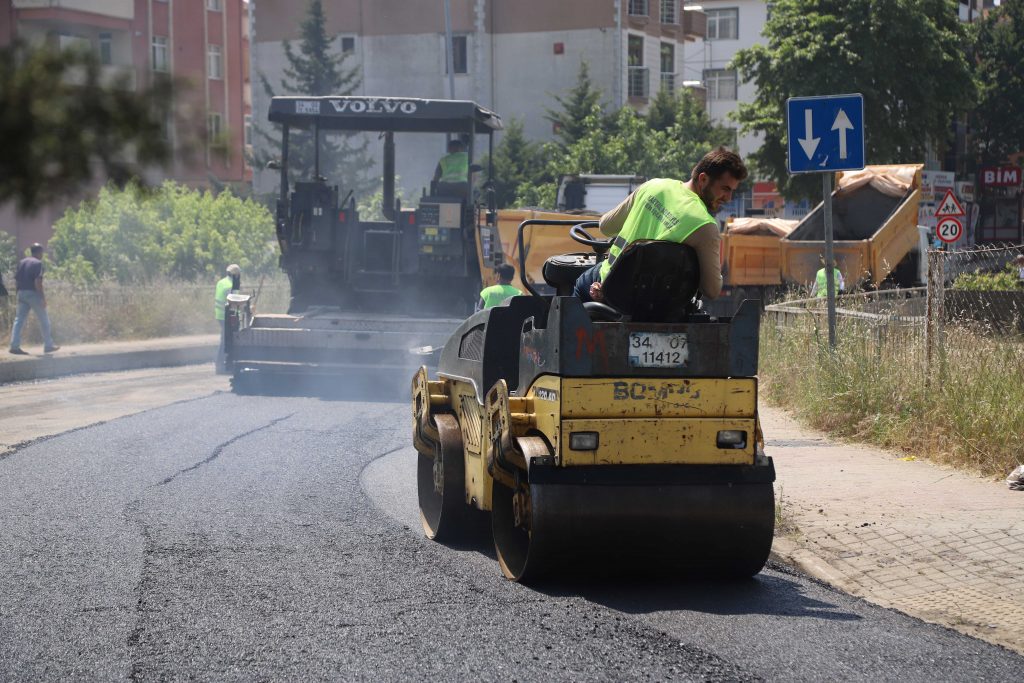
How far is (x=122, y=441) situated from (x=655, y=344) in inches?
264

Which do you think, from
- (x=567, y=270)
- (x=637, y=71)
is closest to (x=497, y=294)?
(x=567, y=270)

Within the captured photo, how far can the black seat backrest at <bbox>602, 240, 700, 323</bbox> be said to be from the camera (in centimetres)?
611

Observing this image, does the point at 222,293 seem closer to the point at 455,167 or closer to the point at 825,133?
the point at 455,167

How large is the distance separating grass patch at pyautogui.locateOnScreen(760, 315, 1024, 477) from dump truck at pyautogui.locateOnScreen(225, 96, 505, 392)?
4.58 metres

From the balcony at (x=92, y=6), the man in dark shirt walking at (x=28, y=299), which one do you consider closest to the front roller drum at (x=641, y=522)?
the balcony at (x=92, y=6)

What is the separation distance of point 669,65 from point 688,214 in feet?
182

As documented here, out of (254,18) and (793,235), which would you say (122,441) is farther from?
(254,18)

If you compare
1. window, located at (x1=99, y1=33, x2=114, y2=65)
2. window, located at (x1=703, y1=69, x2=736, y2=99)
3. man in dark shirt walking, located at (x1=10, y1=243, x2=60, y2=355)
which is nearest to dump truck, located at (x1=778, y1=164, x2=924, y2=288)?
man in dark shirt walking, located at (x1=10, y1=243, x2=60, y2=355)

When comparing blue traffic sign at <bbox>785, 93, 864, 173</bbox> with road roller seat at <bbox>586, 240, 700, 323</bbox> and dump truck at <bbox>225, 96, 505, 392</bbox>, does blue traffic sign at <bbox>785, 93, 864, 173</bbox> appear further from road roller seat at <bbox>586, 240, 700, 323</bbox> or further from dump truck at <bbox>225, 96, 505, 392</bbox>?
dump truck at <bbox>225, 96, 505, 392</bbox>

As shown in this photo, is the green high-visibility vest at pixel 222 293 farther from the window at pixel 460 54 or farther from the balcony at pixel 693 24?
the balcony at pixel 693 24

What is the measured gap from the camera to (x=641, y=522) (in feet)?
20.1

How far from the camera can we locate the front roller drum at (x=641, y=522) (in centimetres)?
606

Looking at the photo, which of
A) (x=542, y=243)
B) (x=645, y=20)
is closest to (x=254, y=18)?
(x=645, y=20)

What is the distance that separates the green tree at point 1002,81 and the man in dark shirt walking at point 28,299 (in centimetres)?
4239
